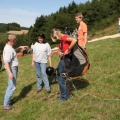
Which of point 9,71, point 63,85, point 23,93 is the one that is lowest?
point 23,93

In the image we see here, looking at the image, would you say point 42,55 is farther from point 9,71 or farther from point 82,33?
point 9,71

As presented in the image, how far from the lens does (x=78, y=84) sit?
972cm

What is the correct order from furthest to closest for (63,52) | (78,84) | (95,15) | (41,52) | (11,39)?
(95,15) < (78,84) < (41,52) < (11,39) < (63,52)

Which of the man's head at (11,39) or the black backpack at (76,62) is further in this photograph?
the man's head at (11,39)

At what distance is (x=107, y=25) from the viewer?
4838 centimetres

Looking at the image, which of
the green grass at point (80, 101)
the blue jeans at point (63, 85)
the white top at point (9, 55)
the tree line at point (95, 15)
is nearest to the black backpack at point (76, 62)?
the blue jeans at point (63, 85)

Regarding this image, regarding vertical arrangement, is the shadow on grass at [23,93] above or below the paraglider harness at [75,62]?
below

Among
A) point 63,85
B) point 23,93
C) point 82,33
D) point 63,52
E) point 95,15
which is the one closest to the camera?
point 63,52

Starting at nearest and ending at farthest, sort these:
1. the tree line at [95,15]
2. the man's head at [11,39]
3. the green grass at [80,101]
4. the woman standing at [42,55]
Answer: the green grass at [80,101]
the man's head at [11,39]
the woman standing at [42,55]
the tree line at [95,15]

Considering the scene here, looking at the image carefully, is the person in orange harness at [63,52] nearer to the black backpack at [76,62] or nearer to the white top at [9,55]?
the black backpack at [76,62]

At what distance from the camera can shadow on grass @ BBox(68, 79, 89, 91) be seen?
934 centimetres

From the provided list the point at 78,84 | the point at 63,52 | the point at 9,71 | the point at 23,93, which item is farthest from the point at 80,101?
the point at 23,93

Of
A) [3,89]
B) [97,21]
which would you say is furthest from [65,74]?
[97,21]

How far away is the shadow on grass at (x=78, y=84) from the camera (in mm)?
9337
